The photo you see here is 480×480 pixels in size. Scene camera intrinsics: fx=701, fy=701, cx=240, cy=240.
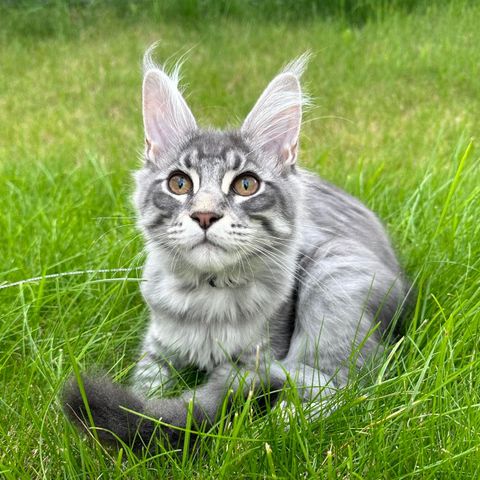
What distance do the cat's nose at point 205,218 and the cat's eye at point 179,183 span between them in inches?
6.9

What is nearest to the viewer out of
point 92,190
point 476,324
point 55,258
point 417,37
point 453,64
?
point 476,324

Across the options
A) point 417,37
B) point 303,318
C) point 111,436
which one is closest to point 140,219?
point 303,318

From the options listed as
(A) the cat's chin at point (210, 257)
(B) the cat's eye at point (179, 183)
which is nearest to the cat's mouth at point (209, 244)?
(A) the cat's chin at point (210, 257)

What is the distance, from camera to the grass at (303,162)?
1827 mm

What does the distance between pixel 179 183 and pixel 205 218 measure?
242 mm

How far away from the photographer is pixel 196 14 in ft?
20.3

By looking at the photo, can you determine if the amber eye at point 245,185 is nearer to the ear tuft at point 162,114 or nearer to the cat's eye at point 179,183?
the cat's eye at point 179,183

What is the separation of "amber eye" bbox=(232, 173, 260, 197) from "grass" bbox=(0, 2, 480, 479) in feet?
2.01

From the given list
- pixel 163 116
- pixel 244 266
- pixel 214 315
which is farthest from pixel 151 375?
pixel 163 116

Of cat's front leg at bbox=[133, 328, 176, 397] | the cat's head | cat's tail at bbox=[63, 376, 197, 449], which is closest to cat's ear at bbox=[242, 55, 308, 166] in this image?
the cat's head

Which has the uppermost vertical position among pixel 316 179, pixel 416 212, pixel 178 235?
pixel 178 235

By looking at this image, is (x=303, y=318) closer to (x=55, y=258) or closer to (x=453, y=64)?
(x=55, y=258)

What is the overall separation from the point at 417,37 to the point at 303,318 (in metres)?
4.25

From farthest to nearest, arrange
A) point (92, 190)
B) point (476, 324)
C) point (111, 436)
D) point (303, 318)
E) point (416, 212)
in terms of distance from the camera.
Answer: point (92, 190)
point (416, 212)
point (303, 318)
point (476, 324)
point (111, 436)
